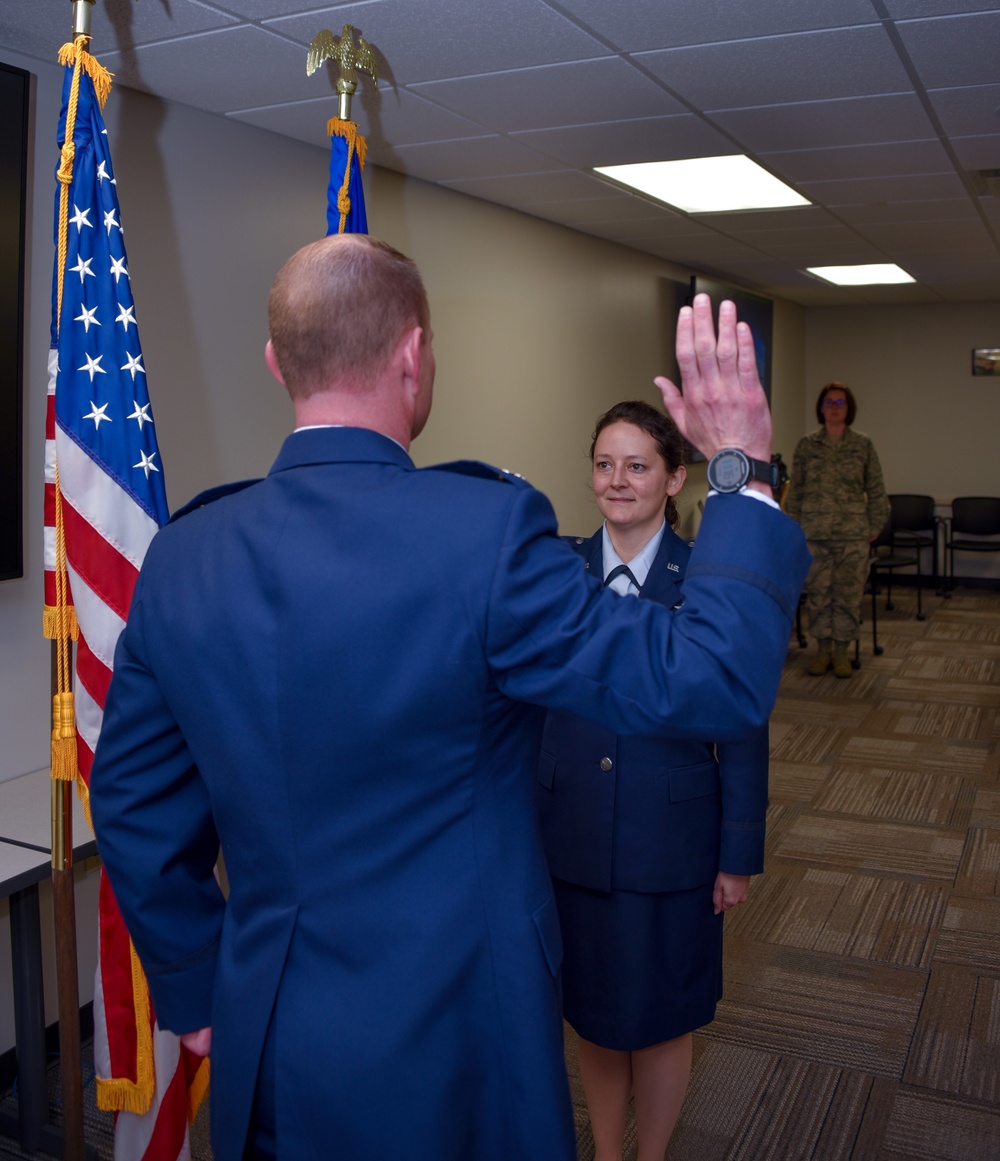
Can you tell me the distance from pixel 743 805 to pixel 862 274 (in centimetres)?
685

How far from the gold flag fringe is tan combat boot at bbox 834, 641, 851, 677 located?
4.84 m

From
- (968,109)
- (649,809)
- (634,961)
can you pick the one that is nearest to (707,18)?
(968,109)

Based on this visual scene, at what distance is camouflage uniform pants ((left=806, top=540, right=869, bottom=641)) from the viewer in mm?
6602

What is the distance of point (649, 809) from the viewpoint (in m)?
1.92

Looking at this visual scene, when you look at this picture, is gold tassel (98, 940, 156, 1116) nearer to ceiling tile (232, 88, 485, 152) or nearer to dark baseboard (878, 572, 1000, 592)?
ceiling tile (232, 88, 485, 152)

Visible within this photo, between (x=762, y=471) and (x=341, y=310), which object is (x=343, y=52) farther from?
(x=762, y=471)

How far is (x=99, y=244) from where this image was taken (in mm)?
2297

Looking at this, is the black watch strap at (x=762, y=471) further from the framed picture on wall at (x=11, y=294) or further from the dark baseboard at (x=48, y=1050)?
the dark baseboard at (x=48, y=1050)

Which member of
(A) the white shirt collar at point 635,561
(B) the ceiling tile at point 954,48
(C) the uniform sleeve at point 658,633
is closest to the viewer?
(C) the uniform sleeve at point 658,633

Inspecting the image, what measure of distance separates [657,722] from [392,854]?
0.31 m

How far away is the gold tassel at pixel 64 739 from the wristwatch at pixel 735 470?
160cm

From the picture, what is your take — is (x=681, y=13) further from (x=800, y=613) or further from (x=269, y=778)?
(x=800, y=613)

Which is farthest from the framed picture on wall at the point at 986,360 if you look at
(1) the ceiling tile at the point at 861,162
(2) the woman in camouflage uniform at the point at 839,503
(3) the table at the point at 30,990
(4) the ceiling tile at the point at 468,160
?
(3) the table at the point at 30,990

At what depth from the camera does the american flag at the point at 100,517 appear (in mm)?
2221
